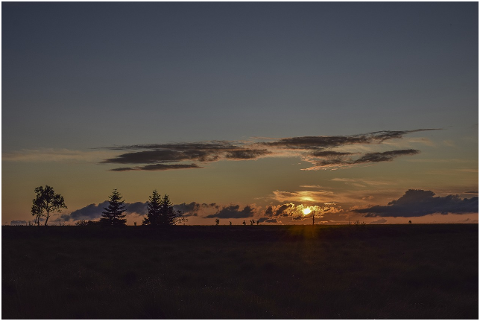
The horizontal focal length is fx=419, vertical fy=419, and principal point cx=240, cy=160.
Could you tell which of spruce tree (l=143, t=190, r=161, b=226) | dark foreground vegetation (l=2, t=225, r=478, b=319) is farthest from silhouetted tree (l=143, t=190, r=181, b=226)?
dark foreground vegetation (l=2, t=225, r=478, b=319)

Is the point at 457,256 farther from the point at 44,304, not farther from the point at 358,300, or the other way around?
the point at 44,304

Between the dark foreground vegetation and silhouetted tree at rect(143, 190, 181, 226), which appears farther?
silhouetted tree at rect(143, 190, 181, 226)

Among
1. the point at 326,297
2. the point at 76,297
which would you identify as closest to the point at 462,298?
the point at 326,297

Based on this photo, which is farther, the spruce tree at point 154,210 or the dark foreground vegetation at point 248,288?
the spruce tree at point 154,210

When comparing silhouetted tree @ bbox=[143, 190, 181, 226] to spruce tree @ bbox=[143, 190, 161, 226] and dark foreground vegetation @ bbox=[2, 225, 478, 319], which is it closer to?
spruce tree @ bbox=[143, 190, 161, 226]

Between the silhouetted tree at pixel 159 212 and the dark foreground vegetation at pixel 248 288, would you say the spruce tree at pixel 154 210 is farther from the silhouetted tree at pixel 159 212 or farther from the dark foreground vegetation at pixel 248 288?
the dark foreground vegetation at pixel 248 288

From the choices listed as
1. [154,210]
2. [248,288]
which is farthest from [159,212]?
[248,288]

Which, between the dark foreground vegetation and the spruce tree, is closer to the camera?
the dark foreground vegetation

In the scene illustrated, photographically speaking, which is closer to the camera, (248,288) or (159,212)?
(248,288)

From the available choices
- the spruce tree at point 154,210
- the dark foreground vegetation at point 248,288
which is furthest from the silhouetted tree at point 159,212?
the dark foreground vegetation at point 248,288

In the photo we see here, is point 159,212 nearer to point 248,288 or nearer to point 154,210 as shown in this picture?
point 154,210

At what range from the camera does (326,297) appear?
1497cm

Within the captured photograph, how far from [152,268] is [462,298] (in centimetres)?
1456

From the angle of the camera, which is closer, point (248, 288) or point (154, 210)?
point (248, 288)
